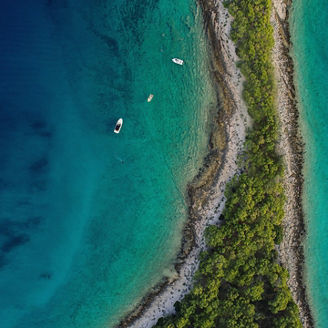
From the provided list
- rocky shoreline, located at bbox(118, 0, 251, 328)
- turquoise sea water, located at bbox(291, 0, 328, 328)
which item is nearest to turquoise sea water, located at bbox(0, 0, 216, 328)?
rocky shoreline, located at bbox(118, 0, 251, 328)

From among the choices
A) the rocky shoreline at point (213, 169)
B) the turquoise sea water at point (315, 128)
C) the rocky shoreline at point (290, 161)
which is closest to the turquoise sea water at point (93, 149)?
the rocky shoreline at point (213, 169)

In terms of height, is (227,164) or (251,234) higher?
(227,164)

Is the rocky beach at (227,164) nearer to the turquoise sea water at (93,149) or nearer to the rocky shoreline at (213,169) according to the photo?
the rocky shoreline at (213,169)

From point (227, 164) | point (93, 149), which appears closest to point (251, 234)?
point (227, 164)

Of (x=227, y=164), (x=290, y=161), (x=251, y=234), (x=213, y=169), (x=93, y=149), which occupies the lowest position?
(x=251, y=234)

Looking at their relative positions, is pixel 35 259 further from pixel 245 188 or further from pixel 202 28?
pixel 202 28

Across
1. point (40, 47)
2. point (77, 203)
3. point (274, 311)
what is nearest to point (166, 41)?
point (40, 47)

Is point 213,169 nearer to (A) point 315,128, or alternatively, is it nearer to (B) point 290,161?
(B) point 290,161
